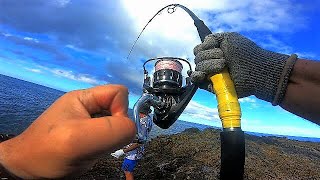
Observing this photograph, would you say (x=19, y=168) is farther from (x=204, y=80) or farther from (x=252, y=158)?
(x=252, y=158)

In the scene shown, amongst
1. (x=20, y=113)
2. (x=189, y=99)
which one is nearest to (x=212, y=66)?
(x=189, y=99)

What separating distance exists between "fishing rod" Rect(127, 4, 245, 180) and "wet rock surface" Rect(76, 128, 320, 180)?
8024 millimetres

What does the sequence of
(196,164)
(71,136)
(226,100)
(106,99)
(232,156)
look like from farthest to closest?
1. (196,164)
2. (226,100)
3. (232,156)
4. (106,99)
5. (71,136)

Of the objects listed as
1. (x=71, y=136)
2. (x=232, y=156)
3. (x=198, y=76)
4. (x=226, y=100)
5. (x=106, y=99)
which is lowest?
(x=232, y=156)

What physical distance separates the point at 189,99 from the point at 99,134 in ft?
4.92

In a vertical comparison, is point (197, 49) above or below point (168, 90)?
above

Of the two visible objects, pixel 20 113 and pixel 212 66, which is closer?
pixel 212 66

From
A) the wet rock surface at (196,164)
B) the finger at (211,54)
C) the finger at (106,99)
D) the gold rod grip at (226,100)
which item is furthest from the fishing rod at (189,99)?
the wet rock surface at (196,164)

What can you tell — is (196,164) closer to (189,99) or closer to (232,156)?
→ (189,99)

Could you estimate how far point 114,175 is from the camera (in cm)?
1169

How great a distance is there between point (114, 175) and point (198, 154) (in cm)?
370

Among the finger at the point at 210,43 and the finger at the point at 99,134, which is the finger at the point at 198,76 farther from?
the finger at the point at 99,134

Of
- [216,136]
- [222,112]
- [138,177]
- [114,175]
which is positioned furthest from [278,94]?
[216,136]

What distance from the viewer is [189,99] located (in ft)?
8.32
